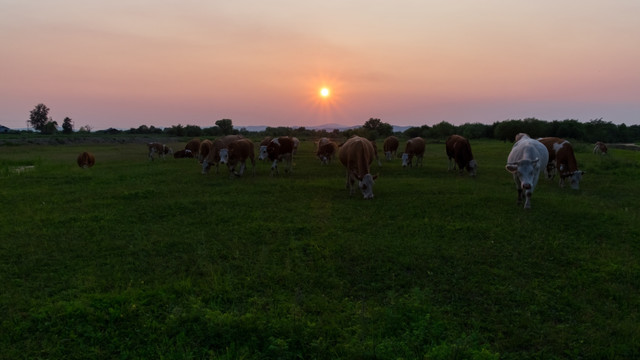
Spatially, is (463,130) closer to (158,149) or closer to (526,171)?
(158,149)

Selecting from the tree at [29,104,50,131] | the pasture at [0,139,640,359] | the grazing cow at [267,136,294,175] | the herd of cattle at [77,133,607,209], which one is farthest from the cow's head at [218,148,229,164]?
the tree at [29,104,50,131]

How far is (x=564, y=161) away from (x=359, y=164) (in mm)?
9023

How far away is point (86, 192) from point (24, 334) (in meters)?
11.2

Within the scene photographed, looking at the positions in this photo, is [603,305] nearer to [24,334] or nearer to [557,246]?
[557,246]

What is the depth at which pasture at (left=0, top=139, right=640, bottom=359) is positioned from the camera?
16.5 ft

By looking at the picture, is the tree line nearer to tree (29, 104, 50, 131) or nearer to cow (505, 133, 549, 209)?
tree (29, 104, 50, 131)

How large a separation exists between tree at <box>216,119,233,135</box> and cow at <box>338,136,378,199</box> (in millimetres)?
84385

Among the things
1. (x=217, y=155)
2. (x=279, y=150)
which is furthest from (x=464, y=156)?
(x=217, y=155)

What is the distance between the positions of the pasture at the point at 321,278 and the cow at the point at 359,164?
0.96 m

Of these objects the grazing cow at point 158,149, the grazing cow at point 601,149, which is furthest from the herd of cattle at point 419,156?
the grazing cow at point 601,149

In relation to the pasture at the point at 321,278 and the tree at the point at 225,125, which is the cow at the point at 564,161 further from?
the tree at the point at 225,125

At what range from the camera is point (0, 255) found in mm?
7848

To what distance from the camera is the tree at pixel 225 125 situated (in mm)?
96463

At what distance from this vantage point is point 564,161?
15820 millimetres
